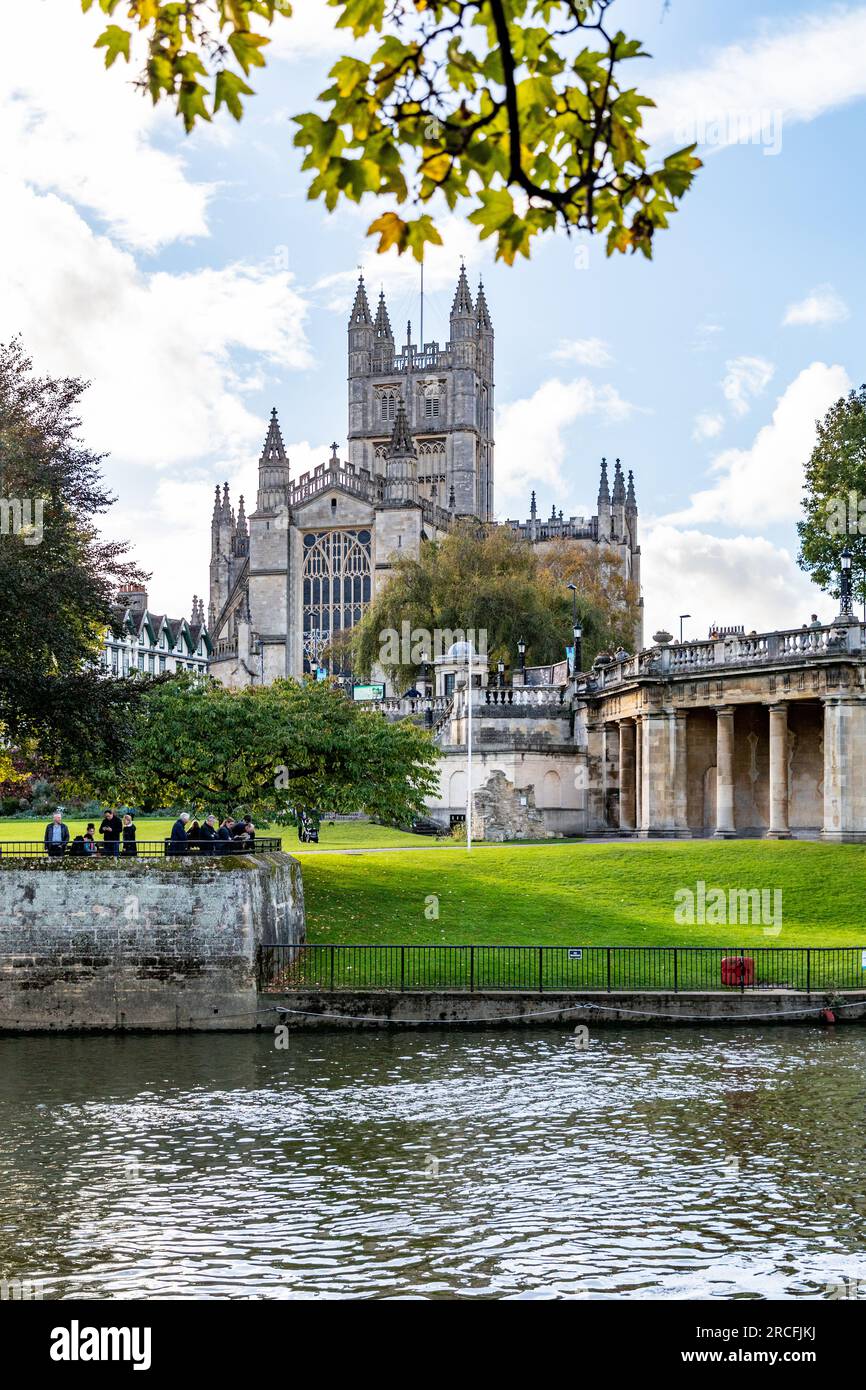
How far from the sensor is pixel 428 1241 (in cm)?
1571

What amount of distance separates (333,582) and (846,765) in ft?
210

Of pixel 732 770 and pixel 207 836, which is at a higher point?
pixel 732 770

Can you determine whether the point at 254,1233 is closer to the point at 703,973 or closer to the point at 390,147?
the point at 390,147

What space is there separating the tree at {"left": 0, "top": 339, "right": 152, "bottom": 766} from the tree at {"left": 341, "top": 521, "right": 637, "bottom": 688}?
3860 cm

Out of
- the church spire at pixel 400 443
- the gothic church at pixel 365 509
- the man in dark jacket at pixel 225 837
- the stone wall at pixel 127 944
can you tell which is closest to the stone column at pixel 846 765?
the man in dark jacket at pixel 225 837

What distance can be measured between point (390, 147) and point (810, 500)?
5606 cm

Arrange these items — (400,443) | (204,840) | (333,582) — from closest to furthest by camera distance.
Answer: (204,840)
(400,443)
(333,582)

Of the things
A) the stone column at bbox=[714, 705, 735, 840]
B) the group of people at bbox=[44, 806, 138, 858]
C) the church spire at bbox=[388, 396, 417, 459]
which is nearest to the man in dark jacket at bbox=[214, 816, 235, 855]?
the group of people at bbox=[44, 806, 138, 858]

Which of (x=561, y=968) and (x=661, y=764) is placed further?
(x=661, y=764)

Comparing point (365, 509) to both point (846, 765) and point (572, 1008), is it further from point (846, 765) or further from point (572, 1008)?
point (572, 1008)

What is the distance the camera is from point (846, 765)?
1705 inches

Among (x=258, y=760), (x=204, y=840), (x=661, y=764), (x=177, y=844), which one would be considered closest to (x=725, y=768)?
(x=661, y=764)

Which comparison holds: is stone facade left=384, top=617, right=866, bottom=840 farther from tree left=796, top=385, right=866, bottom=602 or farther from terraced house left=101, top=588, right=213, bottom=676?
terraced house left=101, top=588, right=213, bottom=676
